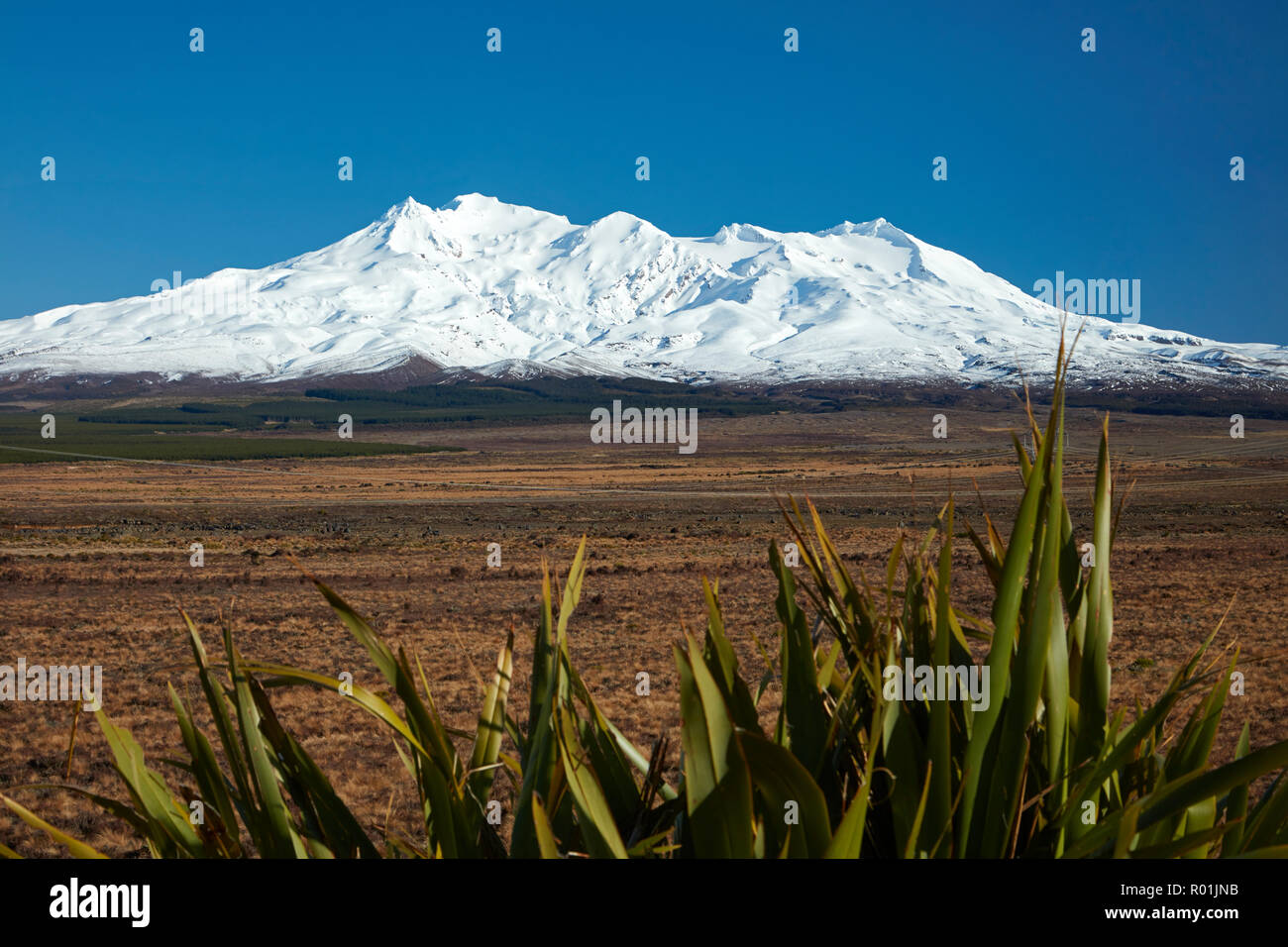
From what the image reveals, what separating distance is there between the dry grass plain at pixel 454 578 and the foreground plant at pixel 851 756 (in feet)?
0.69

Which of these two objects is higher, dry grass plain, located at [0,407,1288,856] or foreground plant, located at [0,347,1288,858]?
foreground plant, located at [0,347,1288,858]

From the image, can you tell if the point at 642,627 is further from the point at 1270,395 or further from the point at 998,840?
the point at 1270,395

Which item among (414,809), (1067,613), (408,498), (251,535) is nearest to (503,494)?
(408,498)

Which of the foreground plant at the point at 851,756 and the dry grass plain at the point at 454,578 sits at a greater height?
the foreground plant at the point at 851,756

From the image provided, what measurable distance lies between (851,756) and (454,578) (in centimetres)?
2226

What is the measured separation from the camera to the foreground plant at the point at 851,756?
1.47m

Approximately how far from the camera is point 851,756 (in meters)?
2.03

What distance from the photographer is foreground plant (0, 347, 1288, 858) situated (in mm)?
1472

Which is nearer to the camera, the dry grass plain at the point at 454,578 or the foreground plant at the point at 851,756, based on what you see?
the foreground plant at the point at 851,756

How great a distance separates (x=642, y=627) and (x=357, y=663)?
4919 mm

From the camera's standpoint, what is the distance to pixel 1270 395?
18200 cm

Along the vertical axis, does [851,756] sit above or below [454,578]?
above

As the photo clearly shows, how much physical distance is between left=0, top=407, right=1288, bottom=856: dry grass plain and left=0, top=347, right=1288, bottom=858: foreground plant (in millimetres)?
209

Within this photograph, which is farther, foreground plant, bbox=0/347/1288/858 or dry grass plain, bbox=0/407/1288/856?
dry grass plain, bbox=0/407/1288/856
